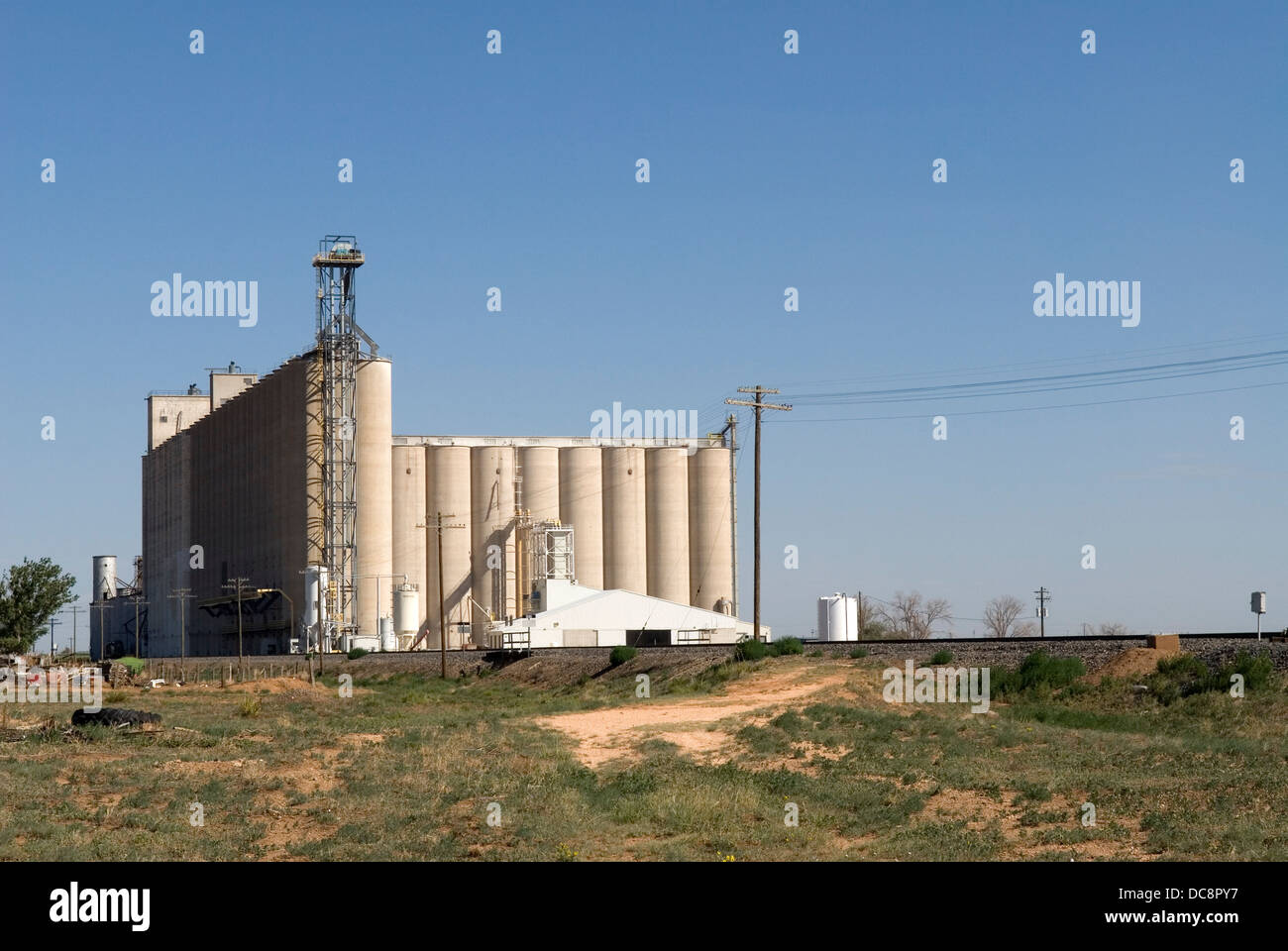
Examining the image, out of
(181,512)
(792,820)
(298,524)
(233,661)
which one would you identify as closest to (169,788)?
(792,820)

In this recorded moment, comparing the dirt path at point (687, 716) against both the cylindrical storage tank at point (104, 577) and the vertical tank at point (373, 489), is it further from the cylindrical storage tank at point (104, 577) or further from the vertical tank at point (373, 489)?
the cylindrical storage tank at point (104, 577)

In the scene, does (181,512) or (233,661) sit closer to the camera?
(233,661)

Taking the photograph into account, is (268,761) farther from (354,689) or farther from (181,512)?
(181,512)

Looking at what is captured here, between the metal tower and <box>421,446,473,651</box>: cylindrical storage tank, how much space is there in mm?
8732

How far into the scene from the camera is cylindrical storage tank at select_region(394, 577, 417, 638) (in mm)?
94375

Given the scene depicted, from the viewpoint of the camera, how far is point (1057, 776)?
984 inches

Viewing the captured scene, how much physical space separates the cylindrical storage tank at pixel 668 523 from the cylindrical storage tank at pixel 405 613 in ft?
72.7

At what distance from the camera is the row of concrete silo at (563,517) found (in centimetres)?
10406

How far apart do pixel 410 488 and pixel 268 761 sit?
78.6 metres

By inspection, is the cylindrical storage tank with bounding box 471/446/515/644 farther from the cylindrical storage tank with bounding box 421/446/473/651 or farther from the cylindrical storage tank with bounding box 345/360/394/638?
the cylindrical storage tank with bounding box 345/360/394/638

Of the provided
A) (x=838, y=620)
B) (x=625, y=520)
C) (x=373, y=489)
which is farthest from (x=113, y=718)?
(x=625, y=520)

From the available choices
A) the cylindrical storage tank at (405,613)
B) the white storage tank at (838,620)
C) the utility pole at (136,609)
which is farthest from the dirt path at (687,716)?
the utility pole at (136,609)
